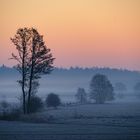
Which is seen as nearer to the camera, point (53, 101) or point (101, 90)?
point (53, 101)

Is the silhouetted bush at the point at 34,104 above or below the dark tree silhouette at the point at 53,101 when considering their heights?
below

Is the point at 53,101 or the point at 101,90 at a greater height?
the point at 101,90

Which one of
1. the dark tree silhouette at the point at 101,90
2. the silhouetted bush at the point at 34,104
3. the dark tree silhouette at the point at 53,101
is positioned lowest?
the silhouetted bush at the point at 34,104

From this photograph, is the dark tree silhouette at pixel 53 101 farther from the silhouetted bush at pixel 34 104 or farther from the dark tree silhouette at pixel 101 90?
the dark tree silhouette at pixel 101 90

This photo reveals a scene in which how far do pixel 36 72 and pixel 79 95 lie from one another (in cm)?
8474

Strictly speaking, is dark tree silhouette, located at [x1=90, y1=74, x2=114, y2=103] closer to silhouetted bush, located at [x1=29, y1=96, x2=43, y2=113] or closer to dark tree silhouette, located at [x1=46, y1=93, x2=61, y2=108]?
dark tree silhouette, located at [x1=46, y1=93, x2=61, y2=108]

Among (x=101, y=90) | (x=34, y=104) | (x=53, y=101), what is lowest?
(x=34, y=104)

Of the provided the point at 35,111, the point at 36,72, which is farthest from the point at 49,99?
the point at 36,72

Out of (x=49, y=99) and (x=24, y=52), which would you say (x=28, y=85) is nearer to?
(x=24, y=52)

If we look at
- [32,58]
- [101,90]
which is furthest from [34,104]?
[101,90]

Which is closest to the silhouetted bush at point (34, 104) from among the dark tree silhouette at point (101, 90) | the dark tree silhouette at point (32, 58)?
the dark tree silhouette at point (32, 58)

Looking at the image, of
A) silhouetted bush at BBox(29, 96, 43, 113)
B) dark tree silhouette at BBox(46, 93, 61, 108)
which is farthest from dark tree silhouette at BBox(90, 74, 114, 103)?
silhouetted bush at BBox(29, 96, 43, 113)

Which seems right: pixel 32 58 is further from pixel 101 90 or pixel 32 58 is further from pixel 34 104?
pixel 101 90

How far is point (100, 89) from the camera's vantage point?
139000 mm
